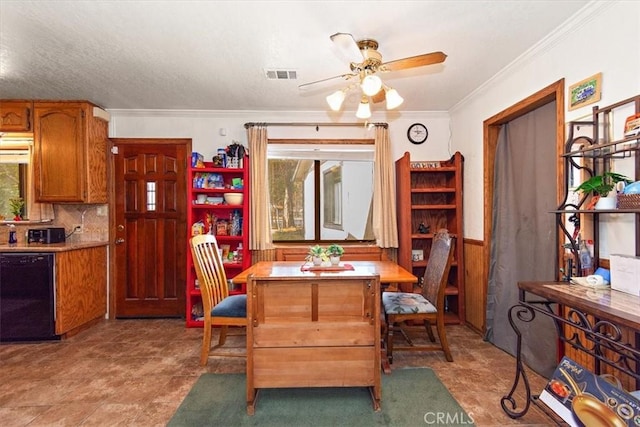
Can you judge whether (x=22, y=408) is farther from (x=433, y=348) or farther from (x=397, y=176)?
(x=397, y=176)

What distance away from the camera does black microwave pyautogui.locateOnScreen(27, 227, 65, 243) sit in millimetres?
3633

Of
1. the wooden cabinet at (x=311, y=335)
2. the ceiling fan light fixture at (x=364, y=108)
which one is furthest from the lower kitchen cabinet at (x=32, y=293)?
the ceiling fan light fixture at (x=364, y=108)

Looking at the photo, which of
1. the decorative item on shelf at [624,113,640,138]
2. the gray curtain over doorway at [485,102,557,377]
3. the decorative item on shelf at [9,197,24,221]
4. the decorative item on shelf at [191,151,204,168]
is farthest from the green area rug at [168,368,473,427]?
the decorative item on shelf at [9,197,24,221]

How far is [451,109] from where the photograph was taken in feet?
13.0

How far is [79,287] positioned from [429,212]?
4.05 meters

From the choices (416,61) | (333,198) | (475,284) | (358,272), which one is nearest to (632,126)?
(416,61)

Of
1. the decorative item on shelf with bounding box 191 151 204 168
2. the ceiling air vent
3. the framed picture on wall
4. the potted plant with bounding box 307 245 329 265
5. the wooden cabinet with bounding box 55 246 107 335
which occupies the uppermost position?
the ceiling air vent

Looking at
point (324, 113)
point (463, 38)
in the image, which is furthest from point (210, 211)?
point (463, 38)

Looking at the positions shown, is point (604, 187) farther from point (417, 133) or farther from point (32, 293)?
point (32, 293)

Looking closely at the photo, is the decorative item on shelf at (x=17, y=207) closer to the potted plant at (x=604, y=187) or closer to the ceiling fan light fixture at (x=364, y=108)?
the ceiling fan light fixture at (x=364, y=108)

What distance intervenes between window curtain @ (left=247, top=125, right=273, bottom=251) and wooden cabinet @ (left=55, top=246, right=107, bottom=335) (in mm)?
1774

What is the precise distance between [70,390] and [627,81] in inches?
160

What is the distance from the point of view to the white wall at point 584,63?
1803 mm

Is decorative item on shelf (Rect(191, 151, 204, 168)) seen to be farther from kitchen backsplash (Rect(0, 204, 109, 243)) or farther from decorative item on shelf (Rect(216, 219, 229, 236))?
kitchen backsplash (Rect(0, 204, 109, 243))
